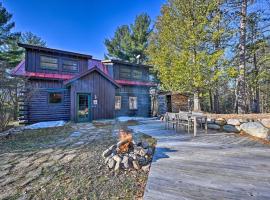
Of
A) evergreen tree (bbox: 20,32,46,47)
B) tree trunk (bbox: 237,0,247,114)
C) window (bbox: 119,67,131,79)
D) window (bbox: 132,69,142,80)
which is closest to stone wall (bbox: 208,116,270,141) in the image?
tree trunk (bbox: 237,0,247,114)

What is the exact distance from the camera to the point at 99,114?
1338 centimetres

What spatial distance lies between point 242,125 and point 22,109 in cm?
1232

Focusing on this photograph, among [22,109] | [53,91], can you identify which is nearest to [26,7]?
[53,91]

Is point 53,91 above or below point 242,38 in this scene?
below

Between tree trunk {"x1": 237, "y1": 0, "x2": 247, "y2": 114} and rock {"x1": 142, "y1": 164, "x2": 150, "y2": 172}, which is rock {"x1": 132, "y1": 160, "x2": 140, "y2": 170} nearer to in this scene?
rock {"x1": 142, "y1": 164, "x2": 150, "y2": 172}

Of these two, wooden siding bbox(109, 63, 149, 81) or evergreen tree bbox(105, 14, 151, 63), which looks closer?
wooden siding bbox(109, 63, 149, 81)

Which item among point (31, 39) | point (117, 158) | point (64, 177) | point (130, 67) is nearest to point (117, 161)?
point (117, 158)

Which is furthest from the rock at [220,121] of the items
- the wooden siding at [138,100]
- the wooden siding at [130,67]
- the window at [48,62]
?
the window at [48,62]

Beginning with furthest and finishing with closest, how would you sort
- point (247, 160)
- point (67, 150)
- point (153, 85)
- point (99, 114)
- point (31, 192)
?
point (153, 85) → point (99, 114) → point (67, 150) → point (247, 160) → point (31, 192)

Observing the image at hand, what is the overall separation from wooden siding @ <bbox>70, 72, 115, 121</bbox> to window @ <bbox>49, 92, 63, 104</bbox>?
96cm

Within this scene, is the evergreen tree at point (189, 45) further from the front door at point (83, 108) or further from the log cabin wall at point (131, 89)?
the front door at point (83, 108)

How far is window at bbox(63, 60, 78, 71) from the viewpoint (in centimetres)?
1358

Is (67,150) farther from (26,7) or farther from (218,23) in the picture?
(26,7)

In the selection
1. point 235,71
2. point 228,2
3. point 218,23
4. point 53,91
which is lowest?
point 53,91
